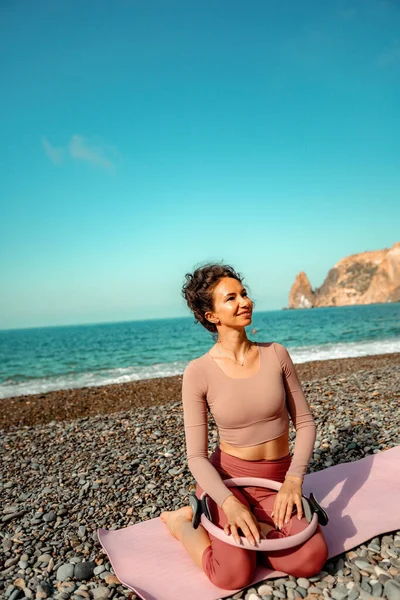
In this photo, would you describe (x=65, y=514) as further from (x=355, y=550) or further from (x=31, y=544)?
(x=355, y=550)

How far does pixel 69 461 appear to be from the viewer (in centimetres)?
670

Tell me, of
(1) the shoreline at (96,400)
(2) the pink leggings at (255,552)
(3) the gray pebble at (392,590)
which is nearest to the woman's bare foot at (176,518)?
(2) the pink leggings at (255,552)

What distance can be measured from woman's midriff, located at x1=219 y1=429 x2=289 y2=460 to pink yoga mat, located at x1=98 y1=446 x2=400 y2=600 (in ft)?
2.60

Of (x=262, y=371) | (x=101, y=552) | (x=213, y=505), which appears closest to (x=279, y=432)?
(x=262, y=371)

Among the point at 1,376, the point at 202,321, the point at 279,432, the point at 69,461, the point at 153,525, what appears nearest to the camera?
the point at 279,432

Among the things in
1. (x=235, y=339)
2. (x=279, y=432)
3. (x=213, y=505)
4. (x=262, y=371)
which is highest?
(x=235, y=339)

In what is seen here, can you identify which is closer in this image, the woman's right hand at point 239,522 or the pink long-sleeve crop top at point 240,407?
the woman's right hand at point 239,522

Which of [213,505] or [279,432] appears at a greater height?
[279,432]

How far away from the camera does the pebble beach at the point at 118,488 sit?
3354 millimetres

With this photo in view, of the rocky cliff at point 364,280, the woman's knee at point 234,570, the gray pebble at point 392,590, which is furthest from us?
the rocky cliff at point 364,280

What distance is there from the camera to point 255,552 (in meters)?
3.28

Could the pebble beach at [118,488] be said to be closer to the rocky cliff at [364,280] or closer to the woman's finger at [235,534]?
the woman's finger at [235,534]

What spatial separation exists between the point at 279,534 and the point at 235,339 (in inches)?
57.4

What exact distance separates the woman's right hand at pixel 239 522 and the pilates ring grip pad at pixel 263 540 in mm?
40
